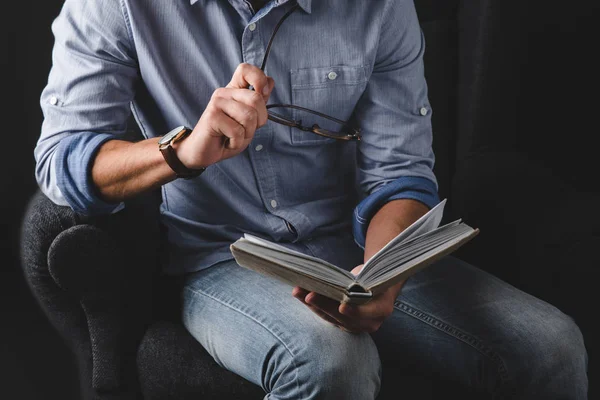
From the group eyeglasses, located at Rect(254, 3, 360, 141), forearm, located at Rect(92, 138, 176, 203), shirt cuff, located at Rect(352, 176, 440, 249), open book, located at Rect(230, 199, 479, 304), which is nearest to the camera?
open book, located at Rect(230, 199, 479, 304)

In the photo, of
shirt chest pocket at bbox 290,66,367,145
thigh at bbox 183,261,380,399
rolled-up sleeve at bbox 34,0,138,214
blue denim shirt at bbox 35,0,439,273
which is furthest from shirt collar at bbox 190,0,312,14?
thigh at bbox 183,261,380,399

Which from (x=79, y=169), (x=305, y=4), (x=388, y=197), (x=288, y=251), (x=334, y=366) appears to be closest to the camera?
(x=288, y=251)

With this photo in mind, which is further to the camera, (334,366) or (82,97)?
(82,97)

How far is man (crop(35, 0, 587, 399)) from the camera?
1.13 m

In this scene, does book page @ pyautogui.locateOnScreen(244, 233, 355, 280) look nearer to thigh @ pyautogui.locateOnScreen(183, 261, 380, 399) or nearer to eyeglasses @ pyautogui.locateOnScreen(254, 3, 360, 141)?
thigh @ pyautogui.locateOnScreen(183, 261, 380, 399)

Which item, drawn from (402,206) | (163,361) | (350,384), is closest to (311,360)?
(350,384)

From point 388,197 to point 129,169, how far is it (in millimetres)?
510

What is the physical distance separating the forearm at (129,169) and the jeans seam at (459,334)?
0.49m

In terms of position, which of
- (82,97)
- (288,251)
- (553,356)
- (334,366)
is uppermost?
(82,97)

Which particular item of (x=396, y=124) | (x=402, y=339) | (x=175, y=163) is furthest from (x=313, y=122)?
(x=402, y=339)

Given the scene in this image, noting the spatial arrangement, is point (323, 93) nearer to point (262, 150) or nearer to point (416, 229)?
point (262, 150)

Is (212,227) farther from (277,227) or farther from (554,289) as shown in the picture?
(554,289)

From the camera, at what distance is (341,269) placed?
3.17 ft

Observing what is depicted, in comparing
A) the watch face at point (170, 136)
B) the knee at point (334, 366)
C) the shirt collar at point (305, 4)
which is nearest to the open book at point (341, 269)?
the knee at point (334, 366)
